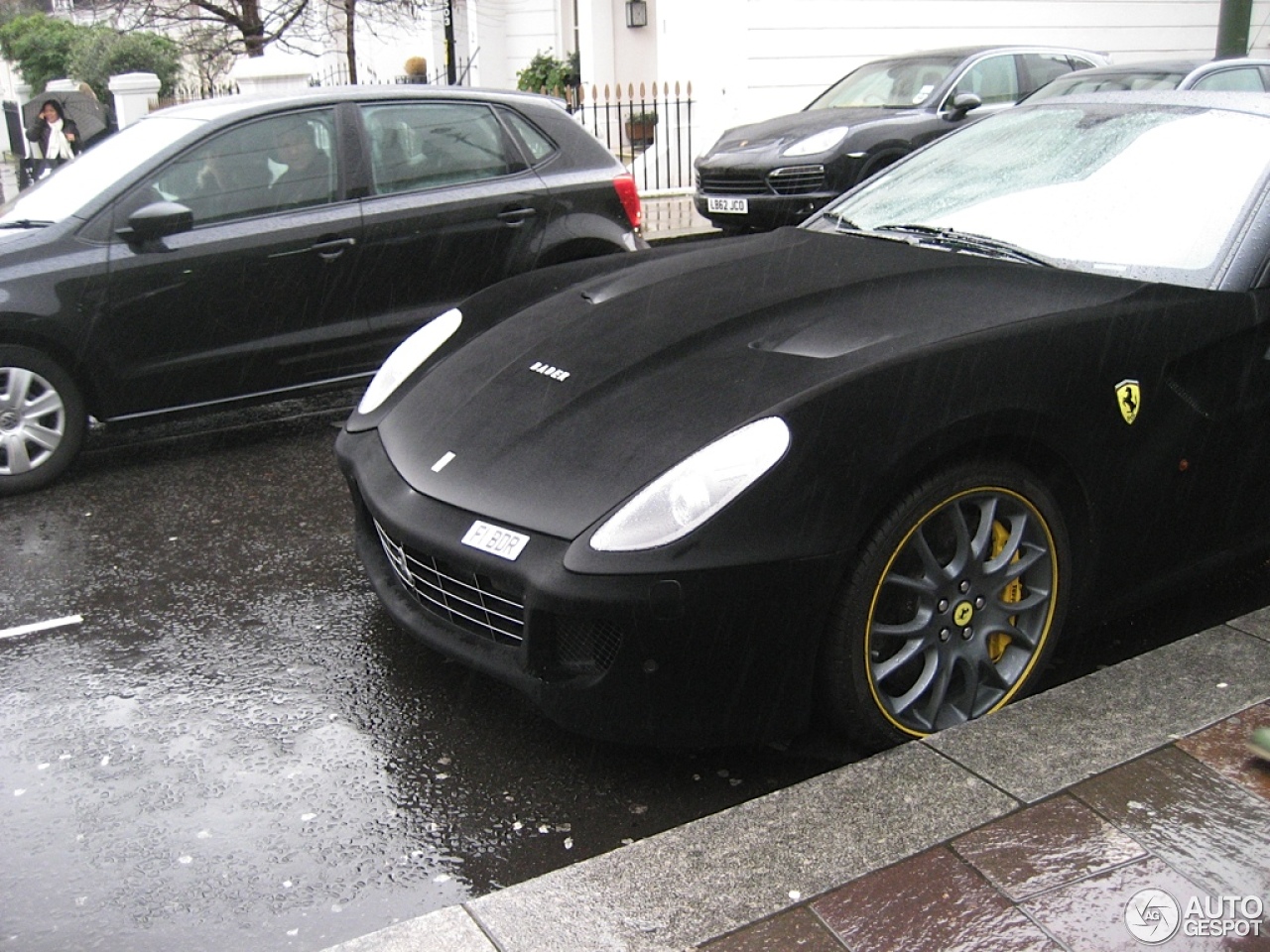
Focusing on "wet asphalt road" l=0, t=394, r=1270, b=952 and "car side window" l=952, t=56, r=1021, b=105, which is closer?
"wet asphalt road" l=0, t=394, r=1270, b=952

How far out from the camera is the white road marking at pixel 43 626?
4.33 metres

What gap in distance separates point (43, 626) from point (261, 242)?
239cm

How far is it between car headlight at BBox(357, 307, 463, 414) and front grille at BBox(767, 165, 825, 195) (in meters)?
7.18

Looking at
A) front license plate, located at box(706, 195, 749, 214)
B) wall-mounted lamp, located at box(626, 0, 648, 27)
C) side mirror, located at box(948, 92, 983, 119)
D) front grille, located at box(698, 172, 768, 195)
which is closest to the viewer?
front grille, located at box(698, 172, 768, 195)

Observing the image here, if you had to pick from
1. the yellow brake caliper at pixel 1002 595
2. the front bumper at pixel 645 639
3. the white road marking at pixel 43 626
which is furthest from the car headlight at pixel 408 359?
the yellow brake caliper at pixel 1002 595

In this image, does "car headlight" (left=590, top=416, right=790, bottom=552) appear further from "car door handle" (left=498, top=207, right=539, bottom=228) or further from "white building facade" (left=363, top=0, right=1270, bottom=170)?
"white building facade" (left=363, top=0, right=1270, bottom=170)

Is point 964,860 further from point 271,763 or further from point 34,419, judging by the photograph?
point 34,419

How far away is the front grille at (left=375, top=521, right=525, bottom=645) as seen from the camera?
3.22 metres

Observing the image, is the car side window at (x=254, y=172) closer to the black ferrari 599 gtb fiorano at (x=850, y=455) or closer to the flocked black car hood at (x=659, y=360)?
the black ferrari 599 gtb fiorano at (x=850, y=455)

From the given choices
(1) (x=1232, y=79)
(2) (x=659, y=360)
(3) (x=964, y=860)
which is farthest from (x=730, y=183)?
(3) (x=964, y=860)

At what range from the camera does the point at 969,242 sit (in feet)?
13.6

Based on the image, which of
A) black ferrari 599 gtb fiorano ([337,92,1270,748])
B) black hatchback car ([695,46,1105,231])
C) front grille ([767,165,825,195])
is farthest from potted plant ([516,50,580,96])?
black ferrari 599 gtb fiorano ([337,92,1270,748])

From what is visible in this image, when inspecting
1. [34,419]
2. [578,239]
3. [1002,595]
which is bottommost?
[34,419]
